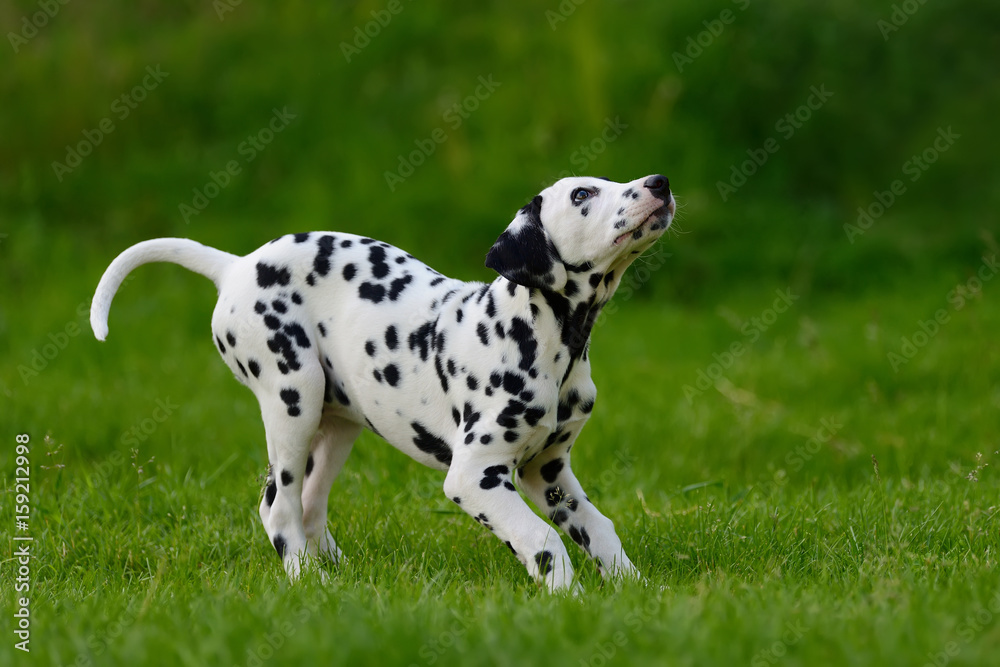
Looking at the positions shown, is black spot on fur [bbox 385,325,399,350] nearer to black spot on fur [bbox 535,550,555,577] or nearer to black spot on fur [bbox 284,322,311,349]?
black spot on fur [bbox 284,322,311,349]

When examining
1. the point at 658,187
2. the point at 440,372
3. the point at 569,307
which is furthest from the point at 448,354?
the point at 658,187

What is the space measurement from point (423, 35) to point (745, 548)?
869 cm

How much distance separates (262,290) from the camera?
15.4 feet

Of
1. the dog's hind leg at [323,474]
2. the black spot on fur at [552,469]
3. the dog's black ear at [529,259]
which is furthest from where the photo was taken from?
the dog's hind leg at [323,474]

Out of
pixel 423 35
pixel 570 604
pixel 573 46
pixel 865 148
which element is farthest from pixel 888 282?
pixel 570 604

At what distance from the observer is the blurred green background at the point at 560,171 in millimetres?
7773

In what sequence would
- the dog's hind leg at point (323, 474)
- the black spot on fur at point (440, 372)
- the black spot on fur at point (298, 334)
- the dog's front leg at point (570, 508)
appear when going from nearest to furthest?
1. the dog's front leg at point (570, 508)
2. the black spot on fur at point (440, 372)
3. the black spot on fur at point (298, 334)
4. the dog's hind leg at point (323, 474)

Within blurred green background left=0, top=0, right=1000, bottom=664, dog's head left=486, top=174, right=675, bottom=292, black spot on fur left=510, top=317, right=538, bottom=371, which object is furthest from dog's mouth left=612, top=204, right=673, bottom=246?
blurred green background left=0, top=0, right=1000, bottom=664

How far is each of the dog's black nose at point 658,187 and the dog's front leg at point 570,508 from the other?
1096mm

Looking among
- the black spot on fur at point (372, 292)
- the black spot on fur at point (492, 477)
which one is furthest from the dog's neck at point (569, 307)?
the black spot on fur at point (372, 292)

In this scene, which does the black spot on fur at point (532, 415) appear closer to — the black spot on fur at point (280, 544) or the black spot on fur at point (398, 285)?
the black spot on fur at point (398, 285)

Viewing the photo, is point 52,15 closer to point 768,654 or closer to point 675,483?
point 675,483

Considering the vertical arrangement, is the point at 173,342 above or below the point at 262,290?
below

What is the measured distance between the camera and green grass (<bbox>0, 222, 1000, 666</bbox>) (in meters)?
3.27
